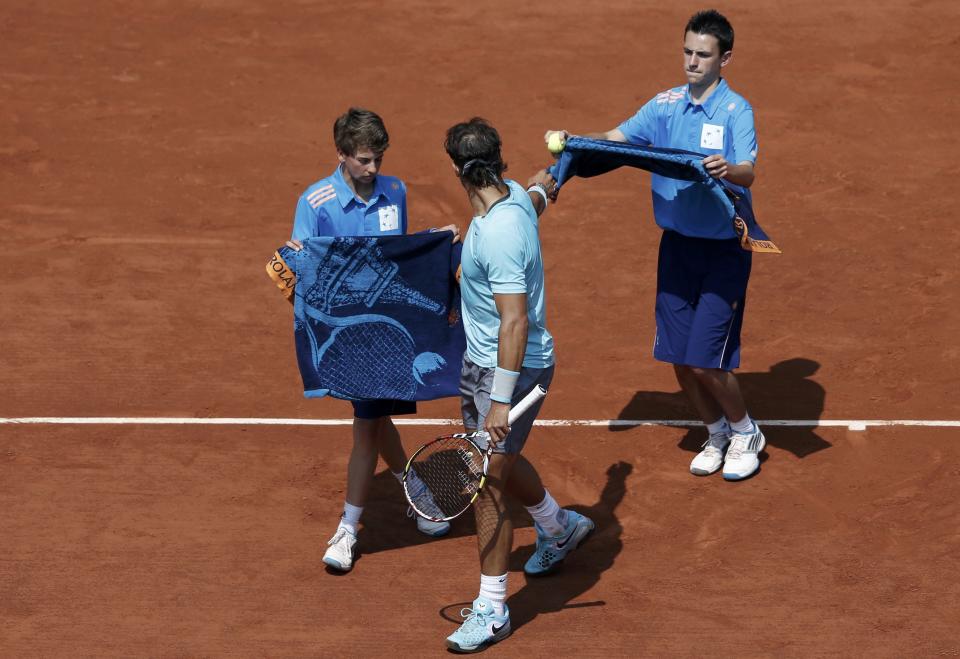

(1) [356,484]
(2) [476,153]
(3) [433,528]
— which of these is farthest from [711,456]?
(2) [476,153]

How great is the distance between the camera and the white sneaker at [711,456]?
9141 millimetres

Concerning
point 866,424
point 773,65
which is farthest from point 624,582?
point 773,65

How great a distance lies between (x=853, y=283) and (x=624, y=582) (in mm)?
4530

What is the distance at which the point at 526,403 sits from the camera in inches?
282

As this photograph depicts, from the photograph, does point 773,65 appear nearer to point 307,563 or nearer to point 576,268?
point 576,268

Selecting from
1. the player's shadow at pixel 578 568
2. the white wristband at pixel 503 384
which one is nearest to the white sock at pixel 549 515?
the player's shadow at pixel 578 568

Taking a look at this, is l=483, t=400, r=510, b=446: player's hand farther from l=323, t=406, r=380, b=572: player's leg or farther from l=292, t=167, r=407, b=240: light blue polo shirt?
l=292, t=167, r=407, b=240: light blue polo shirt

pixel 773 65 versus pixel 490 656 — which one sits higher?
pixel 773 65

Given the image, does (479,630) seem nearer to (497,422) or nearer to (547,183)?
(497,422)

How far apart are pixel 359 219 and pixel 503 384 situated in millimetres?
1566

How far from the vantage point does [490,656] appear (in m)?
7.43

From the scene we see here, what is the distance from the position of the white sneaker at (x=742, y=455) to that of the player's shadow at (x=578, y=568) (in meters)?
0.70

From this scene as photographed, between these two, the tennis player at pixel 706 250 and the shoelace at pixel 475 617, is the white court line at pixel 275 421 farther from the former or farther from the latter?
the shoelace at pixel 475 617

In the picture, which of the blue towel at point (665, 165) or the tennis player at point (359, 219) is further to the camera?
the blue towel at point (665, 165)
